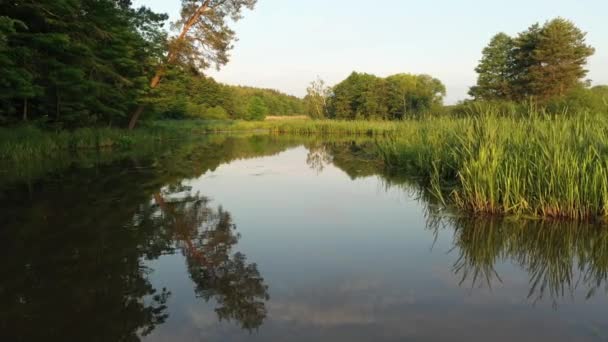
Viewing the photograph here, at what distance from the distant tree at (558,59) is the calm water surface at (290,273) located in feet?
117

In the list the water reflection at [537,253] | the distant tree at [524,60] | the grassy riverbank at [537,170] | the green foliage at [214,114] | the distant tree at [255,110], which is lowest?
the water reflection at [537,253]

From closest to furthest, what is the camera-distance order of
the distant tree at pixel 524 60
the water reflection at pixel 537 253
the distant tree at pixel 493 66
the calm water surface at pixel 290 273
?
the calm water surface at pixel 290 273 < the water reflection at pixel 537 253 < the distant tree at pixel 524 60 < the distant tree at pixel 493 66

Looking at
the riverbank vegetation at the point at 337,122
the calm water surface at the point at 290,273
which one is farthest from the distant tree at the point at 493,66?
the calm water surface at the point at 290,273

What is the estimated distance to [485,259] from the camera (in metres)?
3.76

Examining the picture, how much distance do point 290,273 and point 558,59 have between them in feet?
131

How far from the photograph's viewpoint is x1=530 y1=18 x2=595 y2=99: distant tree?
1347 inches

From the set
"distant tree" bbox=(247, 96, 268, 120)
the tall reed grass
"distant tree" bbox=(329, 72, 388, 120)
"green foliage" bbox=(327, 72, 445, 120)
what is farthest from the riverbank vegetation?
"distant tree" bbox=(247, 96, 268, 120)

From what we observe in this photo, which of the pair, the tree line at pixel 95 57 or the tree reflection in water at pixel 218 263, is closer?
the tree reflection in water at pixel 218 263

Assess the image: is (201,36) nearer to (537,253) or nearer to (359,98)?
(537,253)

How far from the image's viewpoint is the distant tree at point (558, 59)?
3422cm

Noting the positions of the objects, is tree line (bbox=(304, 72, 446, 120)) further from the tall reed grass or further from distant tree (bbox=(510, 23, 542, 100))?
the tall reed grass

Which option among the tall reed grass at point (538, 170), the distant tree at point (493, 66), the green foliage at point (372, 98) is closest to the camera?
the tall reed grass at point (538, 170)

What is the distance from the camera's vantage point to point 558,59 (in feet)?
114

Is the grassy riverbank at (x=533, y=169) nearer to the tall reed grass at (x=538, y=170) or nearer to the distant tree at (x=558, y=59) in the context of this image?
the tall reed grass at (x=538, y=170)
